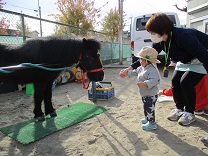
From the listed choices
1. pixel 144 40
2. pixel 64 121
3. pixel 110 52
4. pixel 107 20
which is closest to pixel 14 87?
pixel 64 121

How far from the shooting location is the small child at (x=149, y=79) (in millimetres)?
2418

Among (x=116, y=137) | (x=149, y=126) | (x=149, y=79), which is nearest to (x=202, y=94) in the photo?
(x=149, y=126)

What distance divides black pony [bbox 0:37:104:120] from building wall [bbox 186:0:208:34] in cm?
834

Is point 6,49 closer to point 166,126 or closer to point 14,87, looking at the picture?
point 166,126

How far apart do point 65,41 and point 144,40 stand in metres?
6.16

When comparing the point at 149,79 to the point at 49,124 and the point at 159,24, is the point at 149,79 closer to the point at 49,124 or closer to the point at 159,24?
the point at 159,24

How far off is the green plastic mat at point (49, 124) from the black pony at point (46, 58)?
0.85 ft

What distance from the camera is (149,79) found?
2.44m

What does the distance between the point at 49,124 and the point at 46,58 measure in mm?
1074

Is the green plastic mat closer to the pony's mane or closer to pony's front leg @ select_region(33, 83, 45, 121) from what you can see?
pony's front leg @ select_region(33, 83, 45, 121)

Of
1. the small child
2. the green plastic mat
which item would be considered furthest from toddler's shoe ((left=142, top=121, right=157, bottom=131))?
the green plastic mat

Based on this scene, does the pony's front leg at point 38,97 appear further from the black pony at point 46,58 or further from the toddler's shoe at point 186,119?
the toddler's shoe at point 186,119

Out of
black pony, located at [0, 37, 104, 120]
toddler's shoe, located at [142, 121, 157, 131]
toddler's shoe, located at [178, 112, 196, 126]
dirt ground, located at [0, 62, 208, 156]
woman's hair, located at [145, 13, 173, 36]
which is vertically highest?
woman's hair, located at [145, 13, 173, 36]

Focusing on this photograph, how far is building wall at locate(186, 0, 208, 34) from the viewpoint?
905cm
